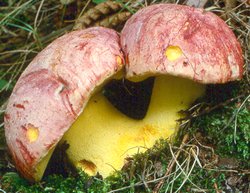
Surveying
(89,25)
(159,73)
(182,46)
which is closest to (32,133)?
(159,73)

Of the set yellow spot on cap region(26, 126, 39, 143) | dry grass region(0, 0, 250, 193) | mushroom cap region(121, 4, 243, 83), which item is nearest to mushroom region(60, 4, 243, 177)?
mushroom cap region(121, 4, 243, 83)

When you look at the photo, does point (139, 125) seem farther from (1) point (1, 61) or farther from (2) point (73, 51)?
(1) point (1, 61)

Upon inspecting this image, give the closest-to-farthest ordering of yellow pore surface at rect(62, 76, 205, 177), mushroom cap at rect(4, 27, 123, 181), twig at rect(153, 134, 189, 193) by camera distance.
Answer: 1. mushroom cap at rect(4, 27, 123, 181)
2. twig at rect(153, 134, 189, 193)
3. yellow pore surface at rect(62, 76, 205, 177)

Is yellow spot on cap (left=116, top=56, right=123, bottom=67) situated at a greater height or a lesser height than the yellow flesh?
greater

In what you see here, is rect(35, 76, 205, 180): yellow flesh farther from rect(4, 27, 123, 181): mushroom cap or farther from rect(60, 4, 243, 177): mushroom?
rect(4, 27, 123, 181): mushroom cap

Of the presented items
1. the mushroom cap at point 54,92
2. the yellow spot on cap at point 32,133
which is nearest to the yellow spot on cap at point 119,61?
the mushroom cap at point 54,92

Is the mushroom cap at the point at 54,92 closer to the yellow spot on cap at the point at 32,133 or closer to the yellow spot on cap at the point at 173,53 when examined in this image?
the yellow spot on cap at the point at 32,133

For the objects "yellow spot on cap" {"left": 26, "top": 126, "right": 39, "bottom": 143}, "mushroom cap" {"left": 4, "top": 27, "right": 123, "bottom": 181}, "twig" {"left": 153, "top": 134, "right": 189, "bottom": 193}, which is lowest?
"twig" {"left": 153, "top": 134, "right": 189, "bottom": 193}

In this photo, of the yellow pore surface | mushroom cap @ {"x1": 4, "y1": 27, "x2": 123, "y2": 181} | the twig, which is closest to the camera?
mushroom cap @ {"x1": 4, "y1": 27, "x2": 123, "y2": 181}
